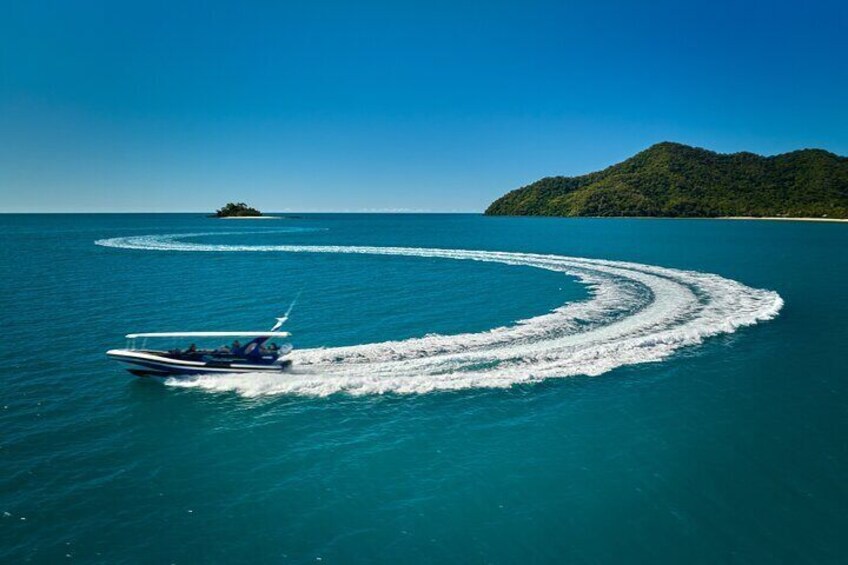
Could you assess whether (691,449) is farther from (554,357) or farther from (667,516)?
(554,357)

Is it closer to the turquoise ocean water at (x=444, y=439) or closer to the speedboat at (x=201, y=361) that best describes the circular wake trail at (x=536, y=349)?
the turquoise ocean water at (x=444, y=439)

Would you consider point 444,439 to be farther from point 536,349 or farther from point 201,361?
point 201,361

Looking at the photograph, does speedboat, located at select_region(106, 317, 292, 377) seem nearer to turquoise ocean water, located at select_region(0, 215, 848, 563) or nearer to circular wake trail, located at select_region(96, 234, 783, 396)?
circular wake trail, located at select_region(96, 234, 783, 396)

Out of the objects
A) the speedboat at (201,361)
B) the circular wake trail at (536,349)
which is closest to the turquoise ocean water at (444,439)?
the circular wake trail at (536,349)

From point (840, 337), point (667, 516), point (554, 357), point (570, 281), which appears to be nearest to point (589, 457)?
point (667, 516)

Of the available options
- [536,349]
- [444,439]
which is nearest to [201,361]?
[444,439]

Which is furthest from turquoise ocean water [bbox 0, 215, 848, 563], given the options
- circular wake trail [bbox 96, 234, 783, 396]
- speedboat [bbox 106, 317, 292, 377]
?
speedboat [bbox 106, 317, 292, 377]
